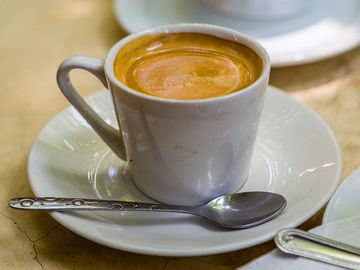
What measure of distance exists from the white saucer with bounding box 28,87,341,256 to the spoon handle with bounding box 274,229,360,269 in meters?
0.02

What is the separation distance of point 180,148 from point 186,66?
125 mm

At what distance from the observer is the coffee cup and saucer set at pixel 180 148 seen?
1.90ft

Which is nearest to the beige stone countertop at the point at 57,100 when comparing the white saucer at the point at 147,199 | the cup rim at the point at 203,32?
the white saucer at the point at 147,199

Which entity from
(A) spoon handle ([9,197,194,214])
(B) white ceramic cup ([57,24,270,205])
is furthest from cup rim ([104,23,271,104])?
(A) spoon handle ([9,197,194,214])

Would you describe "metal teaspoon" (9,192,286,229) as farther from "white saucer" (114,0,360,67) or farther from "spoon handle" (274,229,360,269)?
"white saucer" (114,0,360,67)

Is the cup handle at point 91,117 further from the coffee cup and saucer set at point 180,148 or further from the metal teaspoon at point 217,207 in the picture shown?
the metal teaspoon at point 217,207

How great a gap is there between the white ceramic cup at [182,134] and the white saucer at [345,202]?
117 millimetres

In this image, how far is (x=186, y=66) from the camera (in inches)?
26.9

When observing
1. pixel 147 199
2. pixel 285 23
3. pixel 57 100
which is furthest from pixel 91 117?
pixel 285 23

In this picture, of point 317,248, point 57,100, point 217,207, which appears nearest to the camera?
point 317,248

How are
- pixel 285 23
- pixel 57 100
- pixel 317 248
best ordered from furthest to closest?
pixel 285 23 → pixel 57 100 → pixel 317 248

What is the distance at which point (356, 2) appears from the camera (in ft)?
3.62

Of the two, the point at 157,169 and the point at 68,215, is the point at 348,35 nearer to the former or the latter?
the point at 157,169

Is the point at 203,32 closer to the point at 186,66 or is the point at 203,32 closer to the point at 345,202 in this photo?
the point at 186,66
